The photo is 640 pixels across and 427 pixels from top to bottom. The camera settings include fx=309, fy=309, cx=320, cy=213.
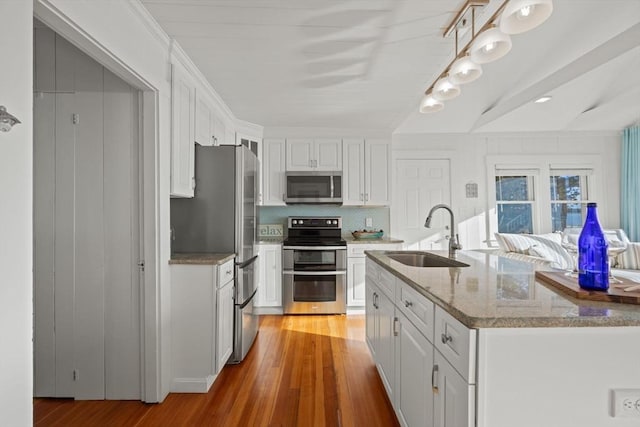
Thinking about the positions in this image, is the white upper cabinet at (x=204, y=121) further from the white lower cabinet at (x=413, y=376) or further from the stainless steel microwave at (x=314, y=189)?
the white lower cabinet at (x=413, y=376)

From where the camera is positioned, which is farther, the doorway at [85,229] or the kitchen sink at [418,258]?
the kitchen sink at [418,258]

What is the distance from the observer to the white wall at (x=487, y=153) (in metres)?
4.40

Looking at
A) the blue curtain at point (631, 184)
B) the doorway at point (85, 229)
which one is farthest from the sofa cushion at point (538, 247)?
the doorway at point (85, 229)

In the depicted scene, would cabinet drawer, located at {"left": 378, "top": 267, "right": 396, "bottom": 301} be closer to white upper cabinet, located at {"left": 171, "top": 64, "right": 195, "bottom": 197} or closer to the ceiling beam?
white upper cabinet, located at {"left": 171, "top": 64, "right": 195, "bottom": 197}

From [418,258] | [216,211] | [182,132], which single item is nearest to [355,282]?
[418,258]

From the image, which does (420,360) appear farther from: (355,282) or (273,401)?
(355,282)

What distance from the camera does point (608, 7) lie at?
2.31m

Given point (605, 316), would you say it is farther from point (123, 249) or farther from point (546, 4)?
point (123, 249)

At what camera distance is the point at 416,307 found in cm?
134

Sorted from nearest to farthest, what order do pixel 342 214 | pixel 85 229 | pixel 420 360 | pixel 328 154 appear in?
pixel 420 360 < pixel 85 229 < pixel 328 154 < pixel 342 214

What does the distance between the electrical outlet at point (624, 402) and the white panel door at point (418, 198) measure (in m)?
3.57

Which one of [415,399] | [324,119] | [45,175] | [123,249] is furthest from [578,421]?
[324,119]

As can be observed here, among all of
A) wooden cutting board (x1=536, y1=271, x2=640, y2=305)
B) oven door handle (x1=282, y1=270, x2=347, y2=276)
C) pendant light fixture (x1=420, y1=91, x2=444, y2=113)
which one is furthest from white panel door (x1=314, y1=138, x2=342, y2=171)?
wooden cutting board (x1=536, y1=271, x2=640, y2=305)

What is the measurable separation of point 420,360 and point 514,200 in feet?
13.5
